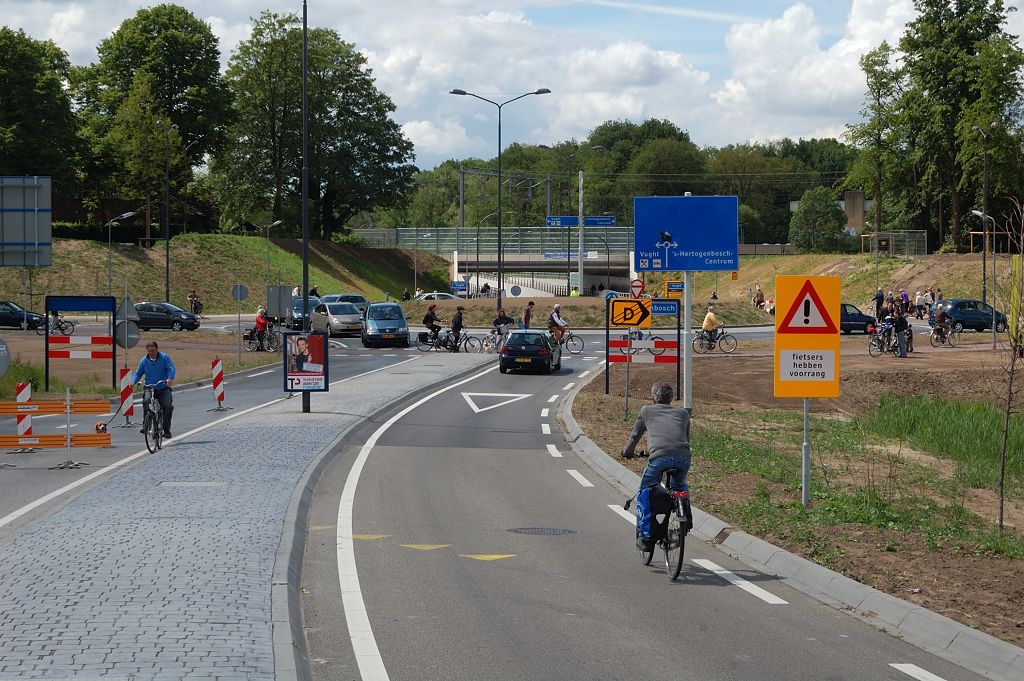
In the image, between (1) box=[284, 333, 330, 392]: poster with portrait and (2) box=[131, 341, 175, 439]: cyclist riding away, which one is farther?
(1) box=[284, 333, 330, 392]: poster with portrait

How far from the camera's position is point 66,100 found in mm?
78312

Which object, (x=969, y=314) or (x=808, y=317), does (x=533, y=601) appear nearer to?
(x=808, y=317)

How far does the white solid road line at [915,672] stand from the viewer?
6.99 meters

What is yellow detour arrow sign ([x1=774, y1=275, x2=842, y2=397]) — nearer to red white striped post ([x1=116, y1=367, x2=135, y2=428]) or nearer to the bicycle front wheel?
the bicycle front wheel

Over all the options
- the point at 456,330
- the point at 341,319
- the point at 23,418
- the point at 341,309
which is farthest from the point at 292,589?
the point at 341,309

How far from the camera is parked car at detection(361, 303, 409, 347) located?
4888cm

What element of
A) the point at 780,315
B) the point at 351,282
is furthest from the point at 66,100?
the point at 780,315

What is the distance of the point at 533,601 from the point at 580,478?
7287 mm

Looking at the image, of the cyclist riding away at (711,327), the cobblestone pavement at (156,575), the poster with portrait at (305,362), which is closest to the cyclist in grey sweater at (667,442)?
the cobblestone pavement at (156,575)

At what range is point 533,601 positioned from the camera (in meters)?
8.95

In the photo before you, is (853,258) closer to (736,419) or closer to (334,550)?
(736,419)

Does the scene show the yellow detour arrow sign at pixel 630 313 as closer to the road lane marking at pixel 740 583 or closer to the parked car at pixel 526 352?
the parked car at pixel 526 352

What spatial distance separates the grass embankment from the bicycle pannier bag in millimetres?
Answer: 63811

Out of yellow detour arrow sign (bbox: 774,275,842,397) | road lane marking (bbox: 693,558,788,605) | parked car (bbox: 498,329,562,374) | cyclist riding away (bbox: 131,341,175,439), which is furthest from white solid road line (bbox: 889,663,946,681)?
parked car (bbox: 498,329,562,374)
